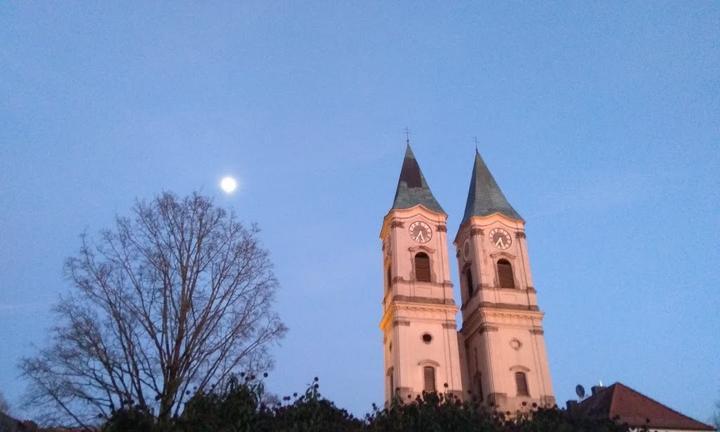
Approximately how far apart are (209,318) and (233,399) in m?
5.79

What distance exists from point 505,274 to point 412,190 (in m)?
9.84

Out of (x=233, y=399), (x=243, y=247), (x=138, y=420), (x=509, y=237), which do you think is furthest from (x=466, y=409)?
(x=509, y=237)

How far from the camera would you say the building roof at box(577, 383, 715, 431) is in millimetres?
35562

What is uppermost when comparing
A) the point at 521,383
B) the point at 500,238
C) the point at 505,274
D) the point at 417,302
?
the point at 500,238

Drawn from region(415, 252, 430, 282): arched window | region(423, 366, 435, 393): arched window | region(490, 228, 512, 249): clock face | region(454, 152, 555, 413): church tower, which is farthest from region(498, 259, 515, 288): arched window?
region(423, 366, 435, 393): arched window

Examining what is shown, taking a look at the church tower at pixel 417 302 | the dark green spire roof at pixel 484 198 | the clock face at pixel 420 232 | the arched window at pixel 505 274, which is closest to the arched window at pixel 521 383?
the church tower at pixel 417 302

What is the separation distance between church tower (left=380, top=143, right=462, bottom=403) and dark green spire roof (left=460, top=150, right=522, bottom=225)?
291 centimetres

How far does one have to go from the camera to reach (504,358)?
41.9 m

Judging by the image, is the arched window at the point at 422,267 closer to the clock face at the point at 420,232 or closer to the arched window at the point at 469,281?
the clock face at the point at 420,232

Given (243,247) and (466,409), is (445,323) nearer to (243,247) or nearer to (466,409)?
(243,247)

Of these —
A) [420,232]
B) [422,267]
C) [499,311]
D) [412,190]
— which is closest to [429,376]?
[499,311]

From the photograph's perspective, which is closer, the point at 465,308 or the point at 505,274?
the point at 505,274

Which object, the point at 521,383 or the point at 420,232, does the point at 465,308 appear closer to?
the point at 420,232

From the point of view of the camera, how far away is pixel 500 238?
154 feet
